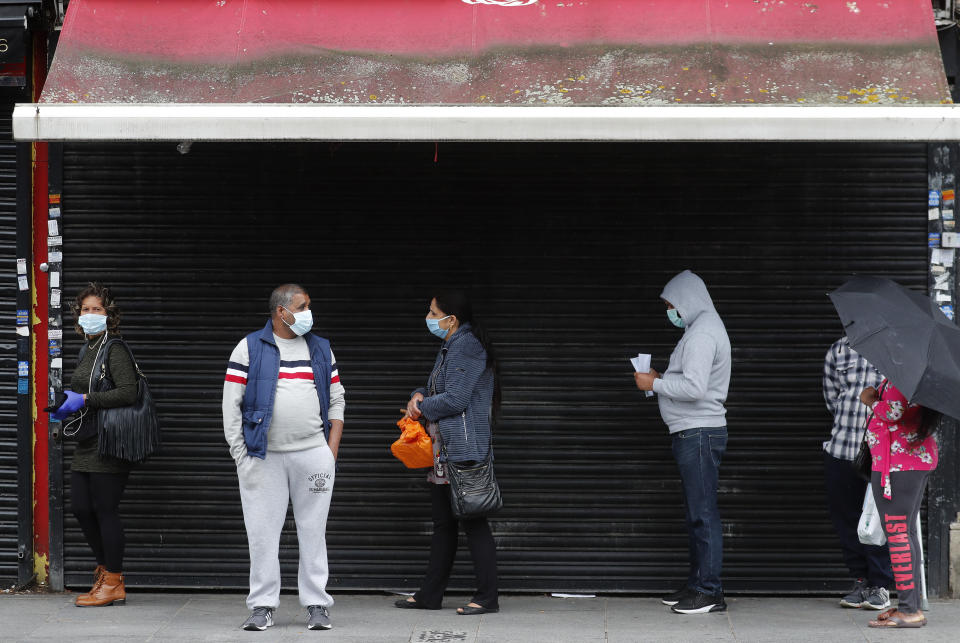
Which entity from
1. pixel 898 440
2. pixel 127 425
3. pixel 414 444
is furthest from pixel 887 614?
pixel 127 425

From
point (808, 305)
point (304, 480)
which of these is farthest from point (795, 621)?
point (304, 480)

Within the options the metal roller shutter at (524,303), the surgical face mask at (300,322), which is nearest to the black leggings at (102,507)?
the metal roller shutter at (524,303)

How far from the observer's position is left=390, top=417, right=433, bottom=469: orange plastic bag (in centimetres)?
651

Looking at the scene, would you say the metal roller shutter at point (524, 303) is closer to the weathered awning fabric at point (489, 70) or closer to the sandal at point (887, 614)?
the sandal at point (887, 614)

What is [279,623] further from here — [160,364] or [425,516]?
[160,364]

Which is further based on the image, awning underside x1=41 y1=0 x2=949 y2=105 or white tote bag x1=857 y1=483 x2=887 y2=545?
white tote bag x1=857 y1=483 x2=887 y2=545

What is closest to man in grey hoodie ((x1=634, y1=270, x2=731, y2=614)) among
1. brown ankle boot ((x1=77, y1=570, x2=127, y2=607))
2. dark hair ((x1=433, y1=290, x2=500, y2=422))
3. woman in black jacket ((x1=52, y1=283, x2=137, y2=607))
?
dark hair ((x1=433, y1=290, x2=500, y2=422))

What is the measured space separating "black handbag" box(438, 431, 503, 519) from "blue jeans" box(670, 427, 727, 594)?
1112 mm

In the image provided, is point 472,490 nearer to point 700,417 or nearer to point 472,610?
point 472,610

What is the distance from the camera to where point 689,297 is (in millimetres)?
6723

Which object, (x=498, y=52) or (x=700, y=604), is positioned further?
(x=700, y=604)

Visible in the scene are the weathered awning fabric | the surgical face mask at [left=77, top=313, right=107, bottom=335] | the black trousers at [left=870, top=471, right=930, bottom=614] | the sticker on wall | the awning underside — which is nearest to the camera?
the weathered awning fabric

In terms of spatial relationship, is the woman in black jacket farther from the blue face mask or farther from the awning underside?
the blue face mask

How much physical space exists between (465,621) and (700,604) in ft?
4.54
